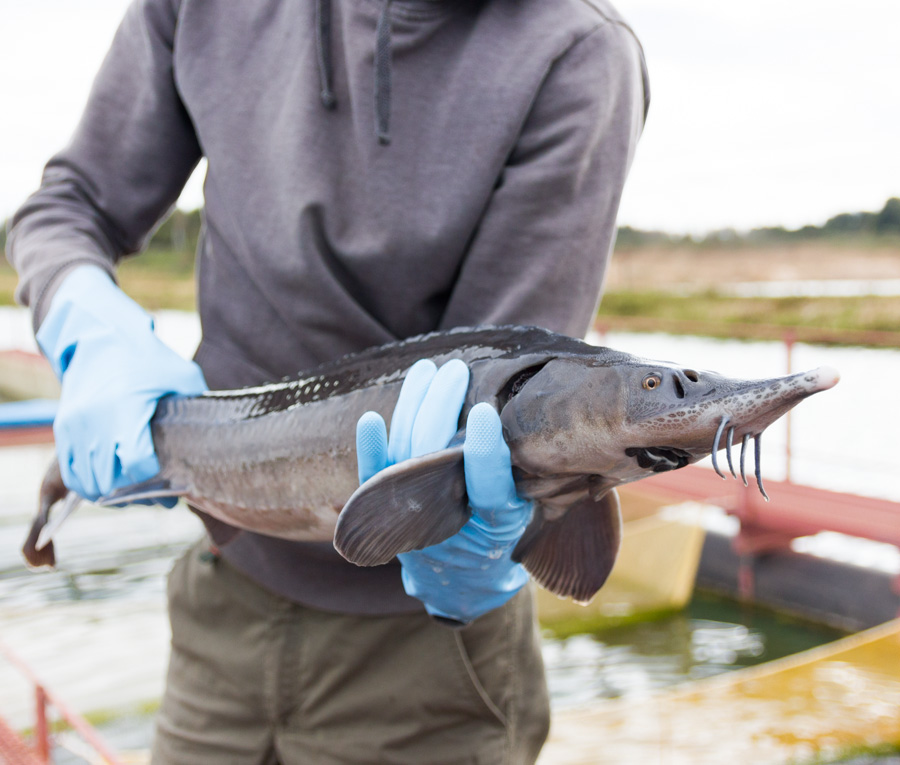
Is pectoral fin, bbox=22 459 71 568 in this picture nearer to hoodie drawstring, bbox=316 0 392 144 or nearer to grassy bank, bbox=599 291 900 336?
hoodie drawstring, bbox=316 0 392 144

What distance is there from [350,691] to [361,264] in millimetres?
600

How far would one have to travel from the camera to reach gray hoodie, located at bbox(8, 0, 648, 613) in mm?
1192

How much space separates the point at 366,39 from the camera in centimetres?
124

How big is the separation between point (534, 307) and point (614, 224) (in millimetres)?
201

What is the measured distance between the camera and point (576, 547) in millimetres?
1149

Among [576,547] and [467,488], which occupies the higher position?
[467,488]

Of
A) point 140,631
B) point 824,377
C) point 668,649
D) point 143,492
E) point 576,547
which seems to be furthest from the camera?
point 668,649

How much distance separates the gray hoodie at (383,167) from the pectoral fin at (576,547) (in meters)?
0.21

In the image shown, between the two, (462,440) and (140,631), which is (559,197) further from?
(140,631)

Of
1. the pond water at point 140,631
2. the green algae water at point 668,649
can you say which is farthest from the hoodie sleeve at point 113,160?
the green algae water at point 668,649

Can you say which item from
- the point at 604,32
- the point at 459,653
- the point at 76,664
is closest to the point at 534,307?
the point at 604,32

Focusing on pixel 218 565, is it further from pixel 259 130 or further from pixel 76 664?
pixel 76 664

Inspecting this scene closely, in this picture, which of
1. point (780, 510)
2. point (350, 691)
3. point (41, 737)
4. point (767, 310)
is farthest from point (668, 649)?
point (767, 310)

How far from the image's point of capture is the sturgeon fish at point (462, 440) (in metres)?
0.82
